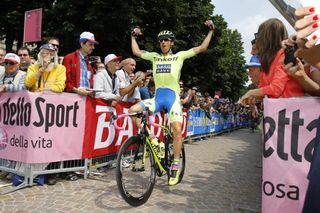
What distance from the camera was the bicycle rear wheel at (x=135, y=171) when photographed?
4340 millimetres

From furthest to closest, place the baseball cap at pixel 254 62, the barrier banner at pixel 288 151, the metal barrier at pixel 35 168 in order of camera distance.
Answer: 1. the metal barrier at pixel 35 168
2. the baseball cap at pixel 254 62
3. the barrier banner at pixel 288 151

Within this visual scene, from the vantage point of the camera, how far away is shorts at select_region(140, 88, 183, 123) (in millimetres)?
5422

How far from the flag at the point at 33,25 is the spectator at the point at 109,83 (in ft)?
14.3

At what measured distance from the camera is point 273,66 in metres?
3.74

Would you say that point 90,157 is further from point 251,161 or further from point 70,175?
point 251,161

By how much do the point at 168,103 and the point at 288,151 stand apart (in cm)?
257

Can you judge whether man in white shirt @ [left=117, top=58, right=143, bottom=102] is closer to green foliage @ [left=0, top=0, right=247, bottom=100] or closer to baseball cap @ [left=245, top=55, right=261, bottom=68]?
baseball cap @ [left=245, top=55, right=261, bottom=68]

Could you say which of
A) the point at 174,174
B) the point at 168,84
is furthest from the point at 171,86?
the point at 174,174

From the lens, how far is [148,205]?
15.1ft

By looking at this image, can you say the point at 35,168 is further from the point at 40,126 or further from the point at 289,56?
the point at 289,56

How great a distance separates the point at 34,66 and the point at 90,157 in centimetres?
173

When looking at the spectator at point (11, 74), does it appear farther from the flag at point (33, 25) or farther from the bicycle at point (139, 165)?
the flag at point (33, 25)

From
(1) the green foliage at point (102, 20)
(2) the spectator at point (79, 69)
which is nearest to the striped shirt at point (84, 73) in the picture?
(2) the spectator at point (79, 69)

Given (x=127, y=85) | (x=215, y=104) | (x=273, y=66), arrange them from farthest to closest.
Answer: (x=215, y=104) → (x=127, y=85) → (x=273, y=66)
